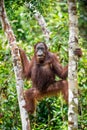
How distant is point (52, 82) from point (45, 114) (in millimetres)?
482

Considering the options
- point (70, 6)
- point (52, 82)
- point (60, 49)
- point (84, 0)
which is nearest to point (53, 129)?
point (52, 82)

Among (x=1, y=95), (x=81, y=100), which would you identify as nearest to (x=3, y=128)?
(x=1, y=95)

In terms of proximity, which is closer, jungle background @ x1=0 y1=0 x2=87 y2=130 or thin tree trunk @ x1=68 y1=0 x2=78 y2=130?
thin tree trunk @ x1=68 y1=0 x2=78 y2=130

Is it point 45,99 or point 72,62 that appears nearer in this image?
point 72,62

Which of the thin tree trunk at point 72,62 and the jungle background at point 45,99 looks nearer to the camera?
the thin tree trunk at point 72,62

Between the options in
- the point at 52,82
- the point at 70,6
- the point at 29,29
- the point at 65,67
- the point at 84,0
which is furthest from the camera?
the point at 29,29

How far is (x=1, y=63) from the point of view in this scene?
17.3 ft

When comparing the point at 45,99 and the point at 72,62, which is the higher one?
the point at 72,62

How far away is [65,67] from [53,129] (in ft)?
2.99

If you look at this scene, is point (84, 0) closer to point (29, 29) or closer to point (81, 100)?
point (81, 100)

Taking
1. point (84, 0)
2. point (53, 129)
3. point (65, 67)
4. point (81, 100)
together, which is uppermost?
point (84, 0)

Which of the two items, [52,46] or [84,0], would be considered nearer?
[84,0]

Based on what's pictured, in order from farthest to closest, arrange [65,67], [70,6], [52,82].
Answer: [52,82] < [65,67] < [70,6]

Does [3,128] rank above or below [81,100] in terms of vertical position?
below
